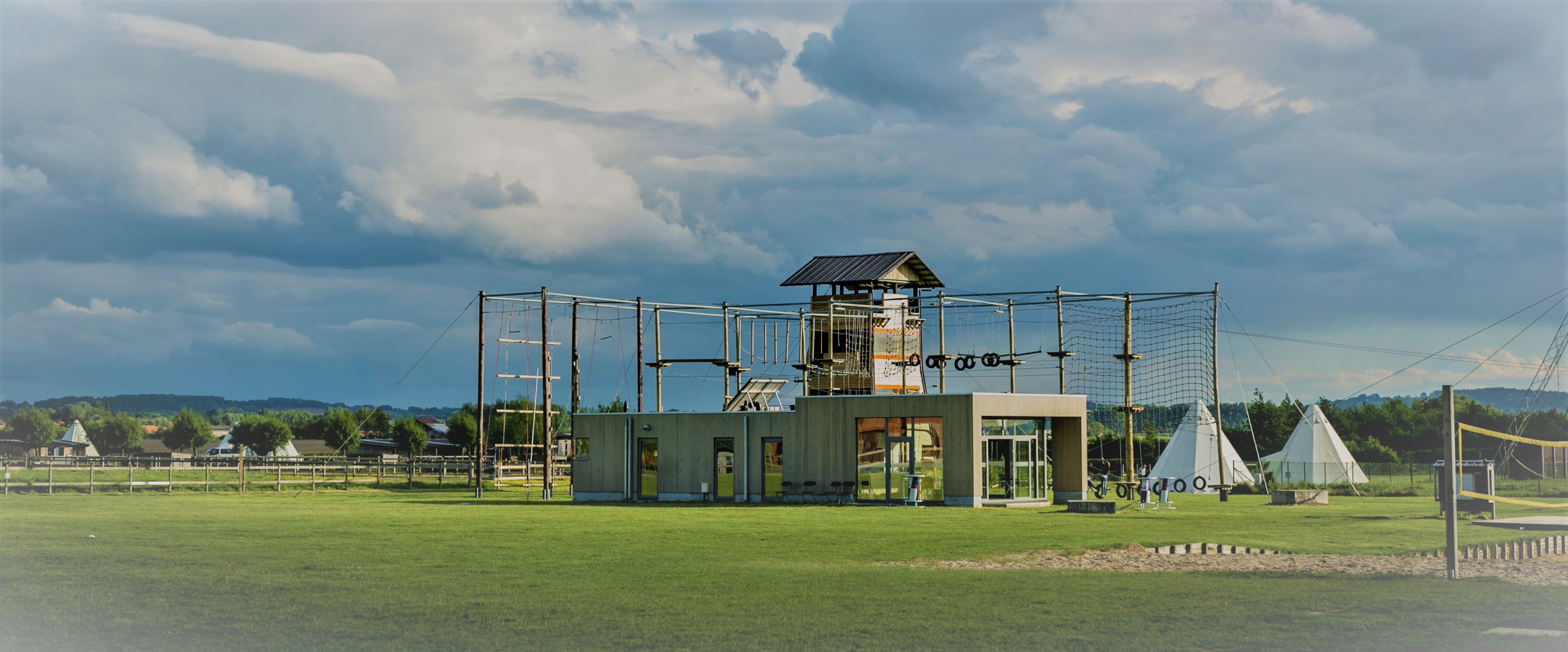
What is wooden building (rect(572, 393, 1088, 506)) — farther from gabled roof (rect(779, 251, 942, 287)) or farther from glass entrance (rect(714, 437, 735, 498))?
gabled roof (rect(779, 251, 942, 287))

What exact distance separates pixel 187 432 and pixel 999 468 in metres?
117

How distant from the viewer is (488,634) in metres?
9.88

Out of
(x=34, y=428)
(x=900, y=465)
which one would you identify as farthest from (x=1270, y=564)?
(x=34, y=428)

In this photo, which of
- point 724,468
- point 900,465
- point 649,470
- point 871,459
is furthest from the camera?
point 649,470

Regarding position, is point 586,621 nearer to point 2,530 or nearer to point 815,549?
point 815,549

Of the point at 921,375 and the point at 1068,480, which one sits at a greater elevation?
the point at 921,375

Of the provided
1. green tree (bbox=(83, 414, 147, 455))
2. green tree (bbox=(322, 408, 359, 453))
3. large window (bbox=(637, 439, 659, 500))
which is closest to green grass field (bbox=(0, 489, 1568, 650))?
large window (bbox=(637, 439, 659, 500))

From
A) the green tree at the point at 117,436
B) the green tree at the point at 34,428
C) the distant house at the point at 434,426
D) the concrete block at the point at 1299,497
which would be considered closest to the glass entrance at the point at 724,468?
the concrete block at the point at 1299,497

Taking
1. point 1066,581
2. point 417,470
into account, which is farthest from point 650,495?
point 417,470

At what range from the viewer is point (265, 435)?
121875 mm

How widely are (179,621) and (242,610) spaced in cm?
72

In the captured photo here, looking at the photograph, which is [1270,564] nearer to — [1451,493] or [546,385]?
[1451,493]

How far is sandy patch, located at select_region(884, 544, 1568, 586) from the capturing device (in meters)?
14.1

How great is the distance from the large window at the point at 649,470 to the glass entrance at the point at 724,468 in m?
2.08
